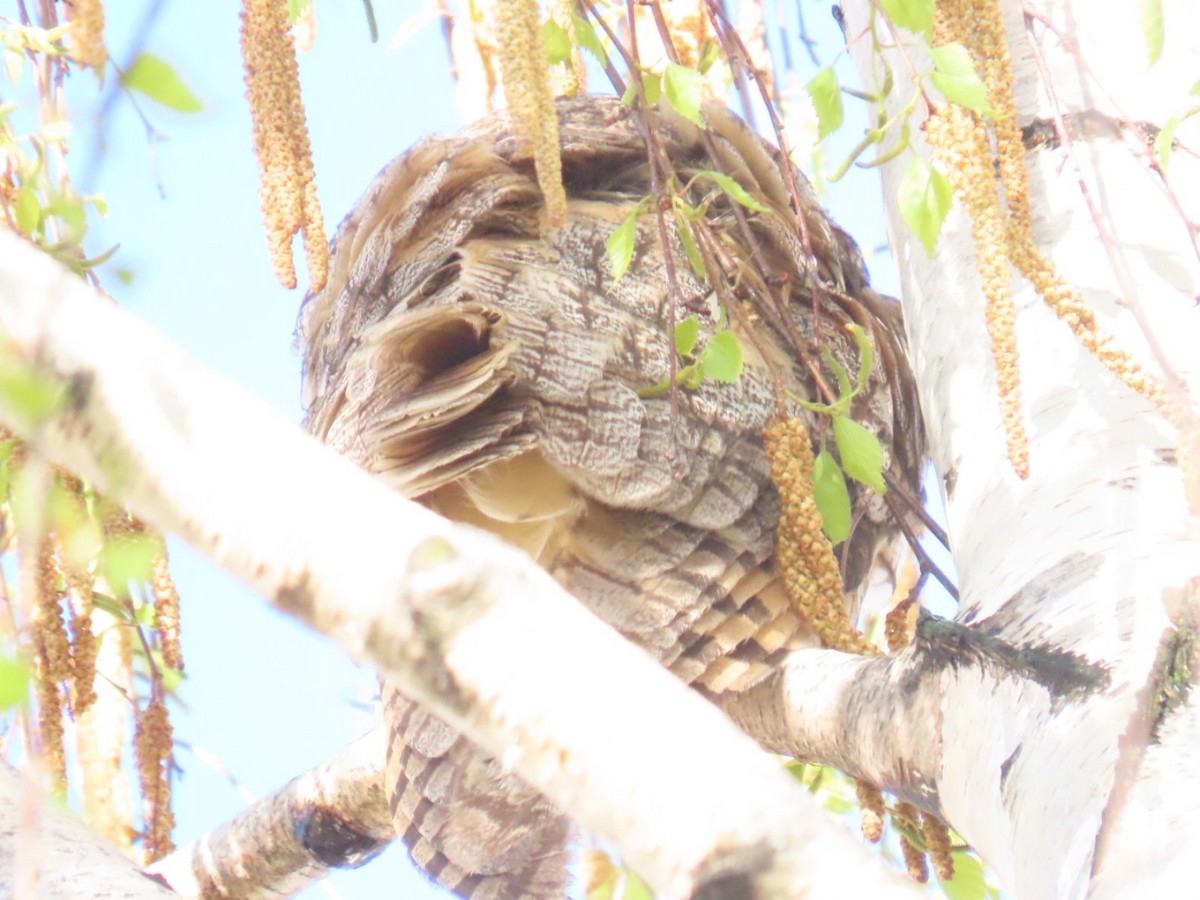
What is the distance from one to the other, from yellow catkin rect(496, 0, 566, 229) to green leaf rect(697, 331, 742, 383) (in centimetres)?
43

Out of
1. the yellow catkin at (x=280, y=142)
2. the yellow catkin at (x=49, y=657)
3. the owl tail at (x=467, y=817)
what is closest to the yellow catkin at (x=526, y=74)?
the yellow catkin at (x=280, y=142)

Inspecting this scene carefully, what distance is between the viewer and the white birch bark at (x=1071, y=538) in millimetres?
959

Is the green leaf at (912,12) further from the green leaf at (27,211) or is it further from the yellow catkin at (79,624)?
the green leaf at (27,211)

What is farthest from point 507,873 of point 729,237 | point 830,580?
point 729,237

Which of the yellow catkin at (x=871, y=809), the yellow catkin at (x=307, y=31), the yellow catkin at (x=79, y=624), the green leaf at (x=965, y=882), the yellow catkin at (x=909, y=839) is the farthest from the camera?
the yellow catkin at (x=307, y=31)

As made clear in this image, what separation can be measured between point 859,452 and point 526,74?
Result: 0.62 metres

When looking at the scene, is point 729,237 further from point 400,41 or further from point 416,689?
point 416,689

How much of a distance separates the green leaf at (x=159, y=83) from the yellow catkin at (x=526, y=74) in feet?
1.09

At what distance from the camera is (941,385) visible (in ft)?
5.02

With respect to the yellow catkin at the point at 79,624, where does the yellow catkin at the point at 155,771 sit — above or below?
below

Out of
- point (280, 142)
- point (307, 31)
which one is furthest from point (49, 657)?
point (307, 31)

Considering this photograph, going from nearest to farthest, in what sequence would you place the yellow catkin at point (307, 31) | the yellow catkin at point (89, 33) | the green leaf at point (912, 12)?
the yellow catkin at point (89, 33)
the green leaf at point (912, 12)
the yellow catkin at point (307, 31)

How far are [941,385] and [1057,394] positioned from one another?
170mm

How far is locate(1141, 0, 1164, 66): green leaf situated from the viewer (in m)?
1.22
